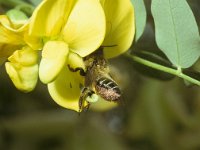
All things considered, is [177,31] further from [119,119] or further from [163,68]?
[119,119]

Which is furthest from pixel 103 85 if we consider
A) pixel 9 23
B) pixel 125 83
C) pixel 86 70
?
pixel 125 83

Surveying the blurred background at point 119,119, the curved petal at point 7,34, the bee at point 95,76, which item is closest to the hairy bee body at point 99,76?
the bee at point 95,76

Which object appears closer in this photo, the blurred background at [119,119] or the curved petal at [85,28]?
the curved petal at [85,28]

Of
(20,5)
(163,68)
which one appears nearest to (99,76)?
(163,68)

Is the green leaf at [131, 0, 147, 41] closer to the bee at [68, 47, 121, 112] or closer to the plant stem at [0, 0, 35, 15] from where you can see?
the bee at [68, 47, 121, 112]

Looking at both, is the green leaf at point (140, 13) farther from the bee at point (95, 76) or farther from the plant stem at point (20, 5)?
the plant stem at point (20, 5)

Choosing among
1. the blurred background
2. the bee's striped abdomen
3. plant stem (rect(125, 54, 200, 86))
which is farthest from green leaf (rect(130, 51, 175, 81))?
the blurred background
